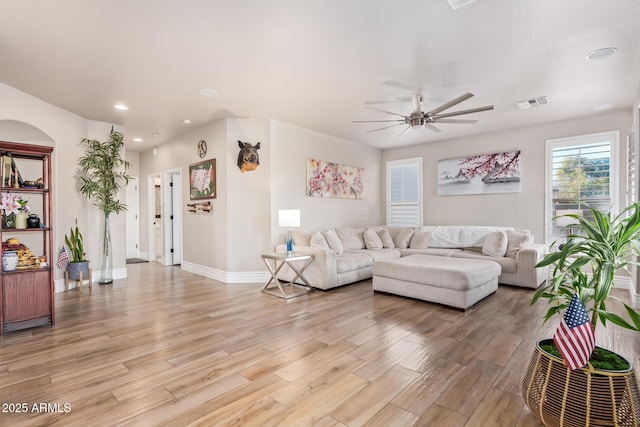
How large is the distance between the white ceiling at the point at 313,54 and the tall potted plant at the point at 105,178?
0.59m

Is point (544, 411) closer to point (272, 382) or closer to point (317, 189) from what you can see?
point (272, 382)

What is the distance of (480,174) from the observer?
6059 millimetres

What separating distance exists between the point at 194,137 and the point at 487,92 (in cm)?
476

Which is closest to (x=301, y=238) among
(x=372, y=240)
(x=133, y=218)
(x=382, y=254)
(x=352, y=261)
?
(x=352, y=261)

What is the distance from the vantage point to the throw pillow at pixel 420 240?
595 cm

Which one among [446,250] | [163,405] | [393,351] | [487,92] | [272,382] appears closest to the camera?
[163,405]

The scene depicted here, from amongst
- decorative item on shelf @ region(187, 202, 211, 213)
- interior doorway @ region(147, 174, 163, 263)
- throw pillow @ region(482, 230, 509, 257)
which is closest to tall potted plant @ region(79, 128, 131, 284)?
decorative item on shelf @ region(187, 202, 211, 213)

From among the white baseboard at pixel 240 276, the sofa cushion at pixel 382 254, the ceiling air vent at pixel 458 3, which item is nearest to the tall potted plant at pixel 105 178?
the white baseboard at pixel 240 276

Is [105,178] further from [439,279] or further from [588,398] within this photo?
[588,398]

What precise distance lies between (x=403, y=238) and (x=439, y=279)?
8.03 feet

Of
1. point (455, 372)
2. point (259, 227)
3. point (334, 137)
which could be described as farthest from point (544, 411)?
point (334, 137)

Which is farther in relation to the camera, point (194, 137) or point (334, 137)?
point (334, 137)

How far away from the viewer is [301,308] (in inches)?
148

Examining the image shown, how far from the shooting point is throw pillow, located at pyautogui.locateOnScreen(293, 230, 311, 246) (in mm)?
5086
